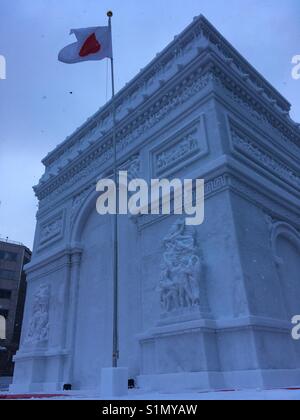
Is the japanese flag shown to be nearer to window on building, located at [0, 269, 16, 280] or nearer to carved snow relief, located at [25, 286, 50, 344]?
carved snow relief, located at [25, 286, 50, 344]

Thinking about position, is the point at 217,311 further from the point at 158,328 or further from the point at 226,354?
the point at 158,328

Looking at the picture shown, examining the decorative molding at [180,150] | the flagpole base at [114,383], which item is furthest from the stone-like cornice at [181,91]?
the flagpole base at [114,383]

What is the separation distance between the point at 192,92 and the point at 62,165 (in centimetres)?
817

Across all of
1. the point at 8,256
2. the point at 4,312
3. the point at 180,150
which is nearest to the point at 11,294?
the point at 4,312

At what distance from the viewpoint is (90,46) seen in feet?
33.4

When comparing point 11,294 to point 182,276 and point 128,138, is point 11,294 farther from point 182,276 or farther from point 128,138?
point 182,276

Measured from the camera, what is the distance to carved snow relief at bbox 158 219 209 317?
26.4 feet

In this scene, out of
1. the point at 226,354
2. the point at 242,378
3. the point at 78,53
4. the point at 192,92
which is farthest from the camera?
the point at 192,92

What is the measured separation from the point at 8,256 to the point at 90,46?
34851 millimetres

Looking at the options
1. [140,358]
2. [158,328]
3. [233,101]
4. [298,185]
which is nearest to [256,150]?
[233,101]

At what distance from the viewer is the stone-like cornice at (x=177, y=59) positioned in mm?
11867

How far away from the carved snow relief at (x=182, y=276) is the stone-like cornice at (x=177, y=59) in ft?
19.5

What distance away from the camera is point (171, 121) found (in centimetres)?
1132
